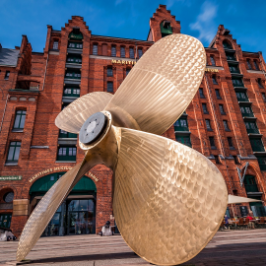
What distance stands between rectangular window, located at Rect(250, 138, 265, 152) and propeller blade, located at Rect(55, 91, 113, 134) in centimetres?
2342

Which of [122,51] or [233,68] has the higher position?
[122,51]

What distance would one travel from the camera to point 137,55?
929 inches

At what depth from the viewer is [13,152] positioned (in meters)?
16.1

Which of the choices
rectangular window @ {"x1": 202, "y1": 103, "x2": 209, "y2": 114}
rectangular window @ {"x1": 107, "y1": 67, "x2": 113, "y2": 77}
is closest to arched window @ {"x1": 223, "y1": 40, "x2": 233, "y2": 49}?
rectangular window @ {"x1": 202, "y1": 103, "x2": 209, "y2": 114}

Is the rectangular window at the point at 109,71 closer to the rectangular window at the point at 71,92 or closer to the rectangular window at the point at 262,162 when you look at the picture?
the rectangular window at the point at 71,92

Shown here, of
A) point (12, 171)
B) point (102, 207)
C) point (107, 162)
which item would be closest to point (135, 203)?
point (107, 162)

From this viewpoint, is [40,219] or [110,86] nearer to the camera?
[40,219]

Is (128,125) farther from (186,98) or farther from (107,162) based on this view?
(186,98)

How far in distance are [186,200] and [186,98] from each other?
2130mm

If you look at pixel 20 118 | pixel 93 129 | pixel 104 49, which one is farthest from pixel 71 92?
pixel 93 129

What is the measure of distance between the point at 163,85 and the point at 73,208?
16.3 metres

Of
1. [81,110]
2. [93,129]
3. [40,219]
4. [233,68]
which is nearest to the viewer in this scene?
[40,219]

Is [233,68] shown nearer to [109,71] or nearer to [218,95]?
[218,95]

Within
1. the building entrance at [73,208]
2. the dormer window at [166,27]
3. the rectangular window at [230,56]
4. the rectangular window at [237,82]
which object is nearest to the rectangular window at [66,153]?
the building entrance at [73,208]
